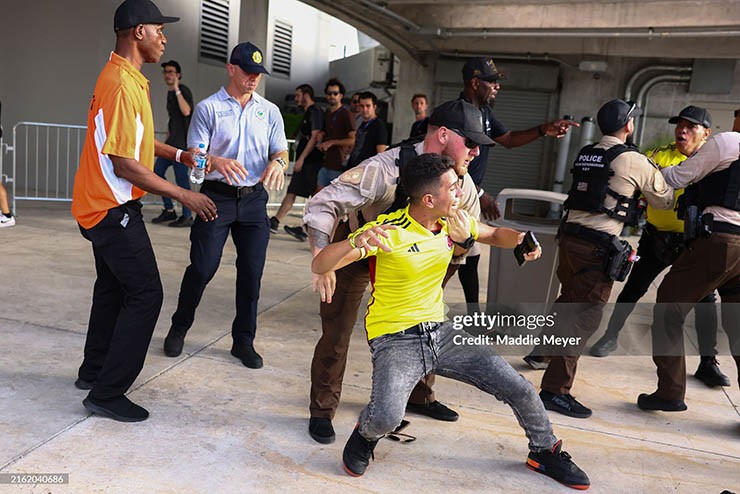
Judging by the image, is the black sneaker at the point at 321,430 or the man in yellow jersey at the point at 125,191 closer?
the man in yellow jersey at the point at 125,191

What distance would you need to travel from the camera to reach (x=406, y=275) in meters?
2.76

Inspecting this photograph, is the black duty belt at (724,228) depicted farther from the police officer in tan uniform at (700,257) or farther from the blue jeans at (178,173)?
the blue jeans at (178,173)

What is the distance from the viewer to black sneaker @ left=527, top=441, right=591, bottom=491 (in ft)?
9.43

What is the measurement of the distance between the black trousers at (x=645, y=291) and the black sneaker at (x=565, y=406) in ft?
3.97

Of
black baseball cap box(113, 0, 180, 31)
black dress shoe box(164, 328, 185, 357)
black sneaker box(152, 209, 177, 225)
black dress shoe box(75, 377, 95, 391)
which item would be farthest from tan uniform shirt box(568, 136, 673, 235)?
black sneaker box(152, 209, 177, 225)

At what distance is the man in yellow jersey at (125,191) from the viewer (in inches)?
114

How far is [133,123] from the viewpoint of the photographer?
290 cm

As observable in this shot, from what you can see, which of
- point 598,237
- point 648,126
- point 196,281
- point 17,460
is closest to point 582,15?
point 648,126

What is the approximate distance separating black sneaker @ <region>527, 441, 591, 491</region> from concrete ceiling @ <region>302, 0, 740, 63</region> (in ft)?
28.8

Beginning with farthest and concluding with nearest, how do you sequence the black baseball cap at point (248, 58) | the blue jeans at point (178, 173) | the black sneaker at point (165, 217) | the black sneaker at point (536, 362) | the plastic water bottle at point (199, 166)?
the black sneaker at point (165, 217) → the blue jeans at point (178, 173) → the black sneaker at point (536, 362) → the black baseball cap at point (248, 58) → the plastic water bottle at point (199, 166)

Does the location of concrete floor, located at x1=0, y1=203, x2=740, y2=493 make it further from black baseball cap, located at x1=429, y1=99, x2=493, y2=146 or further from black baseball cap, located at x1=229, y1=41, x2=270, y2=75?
black baseball cap, located at x1=229, y1=41, x2=270, y2=75

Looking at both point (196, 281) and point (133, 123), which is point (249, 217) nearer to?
point (196, 281)

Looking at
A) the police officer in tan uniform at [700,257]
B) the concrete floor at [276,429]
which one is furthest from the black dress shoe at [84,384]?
the police officer in tan uniform at [700,257]

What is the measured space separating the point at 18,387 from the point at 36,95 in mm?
9009
